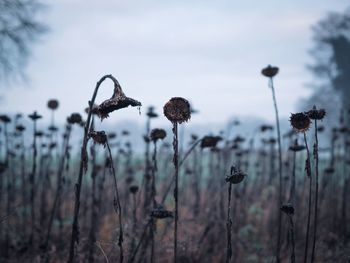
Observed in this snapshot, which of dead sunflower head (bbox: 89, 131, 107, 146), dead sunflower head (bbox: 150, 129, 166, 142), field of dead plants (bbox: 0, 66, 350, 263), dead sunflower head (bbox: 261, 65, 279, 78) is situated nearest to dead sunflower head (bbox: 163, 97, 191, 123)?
field of dead plants (bbox: 0, 66, 350, 263)

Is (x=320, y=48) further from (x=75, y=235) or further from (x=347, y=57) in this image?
(x=75, y=235)

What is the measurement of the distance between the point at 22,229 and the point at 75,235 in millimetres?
3916

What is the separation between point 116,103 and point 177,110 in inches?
20.4

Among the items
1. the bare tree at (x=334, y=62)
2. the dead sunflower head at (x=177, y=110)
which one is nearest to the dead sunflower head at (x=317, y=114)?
the dead sunflower head at (x=177, y=110)

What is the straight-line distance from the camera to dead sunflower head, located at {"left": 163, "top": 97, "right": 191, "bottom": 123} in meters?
2.18

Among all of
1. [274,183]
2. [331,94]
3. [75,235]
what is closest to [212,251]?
[75,235]

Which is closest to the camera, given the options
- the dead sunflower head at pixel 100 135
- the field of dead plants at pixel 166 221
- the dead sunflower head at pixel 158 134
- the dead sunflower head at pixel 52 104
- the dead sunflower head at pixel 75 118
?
the dead sunflower head at pixel 100 135

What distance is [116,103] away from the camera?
5.83ft

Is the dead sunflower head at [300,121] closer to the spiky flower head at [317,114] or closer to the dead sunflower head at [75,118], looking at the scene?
the spiky flower head at [317,114]

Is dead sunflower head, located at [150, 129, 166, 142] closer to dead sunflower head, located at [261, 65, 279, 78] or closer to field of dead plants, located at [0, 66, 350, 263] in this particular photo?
field of dead plants, located at [0, 66, 350, 263]

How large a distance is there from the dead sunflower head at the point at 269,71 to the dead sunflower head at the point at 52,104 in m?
2.60

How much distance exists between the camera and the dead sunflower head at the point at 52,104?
4.57 meters

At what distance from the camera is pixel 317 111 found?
2.42 metres

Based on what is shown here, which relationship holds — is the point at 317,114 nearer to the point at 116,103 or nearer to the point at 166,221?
the point at 116,103
